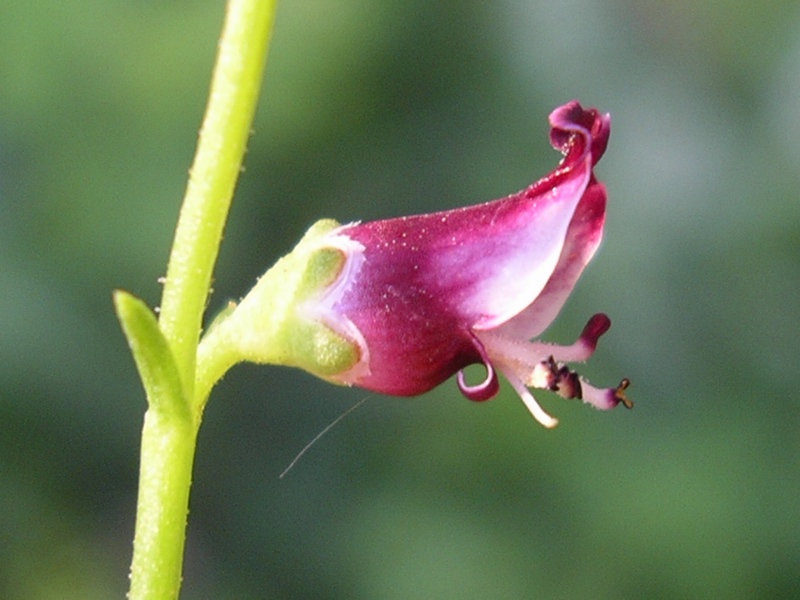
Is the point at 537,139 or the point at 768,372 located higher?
the point at 537,139

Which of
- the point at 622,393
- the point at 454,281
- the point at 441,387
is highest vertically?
the point at 441,387

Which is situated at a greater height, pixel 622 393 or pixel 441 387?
pixel 441 387

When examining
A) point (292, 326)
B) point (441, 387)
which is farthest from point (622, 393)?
point (441, 387)

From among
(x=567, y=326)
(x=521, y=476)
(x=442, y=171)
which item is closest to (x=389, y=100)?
(x=442, y=171)

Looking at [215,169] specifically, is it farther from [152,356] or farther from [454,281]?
[454,281]

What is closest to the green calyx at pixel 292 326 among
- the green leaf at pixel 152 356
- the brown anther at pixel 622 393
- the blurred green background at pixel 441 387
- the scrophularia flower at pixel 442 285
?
the scrophularia flower at pixel 442 285

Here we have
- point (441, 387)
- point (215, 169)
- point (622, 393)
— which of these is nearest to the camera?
point (215, 169)

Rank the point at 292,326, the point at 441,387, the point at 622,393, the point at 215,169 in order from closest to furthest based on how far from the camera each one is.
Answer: the point at 215,169
the point at 292,326
the point at 622,393
the point at 441,387

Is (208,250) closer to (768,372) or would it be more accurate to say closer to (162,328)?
(162,328)
